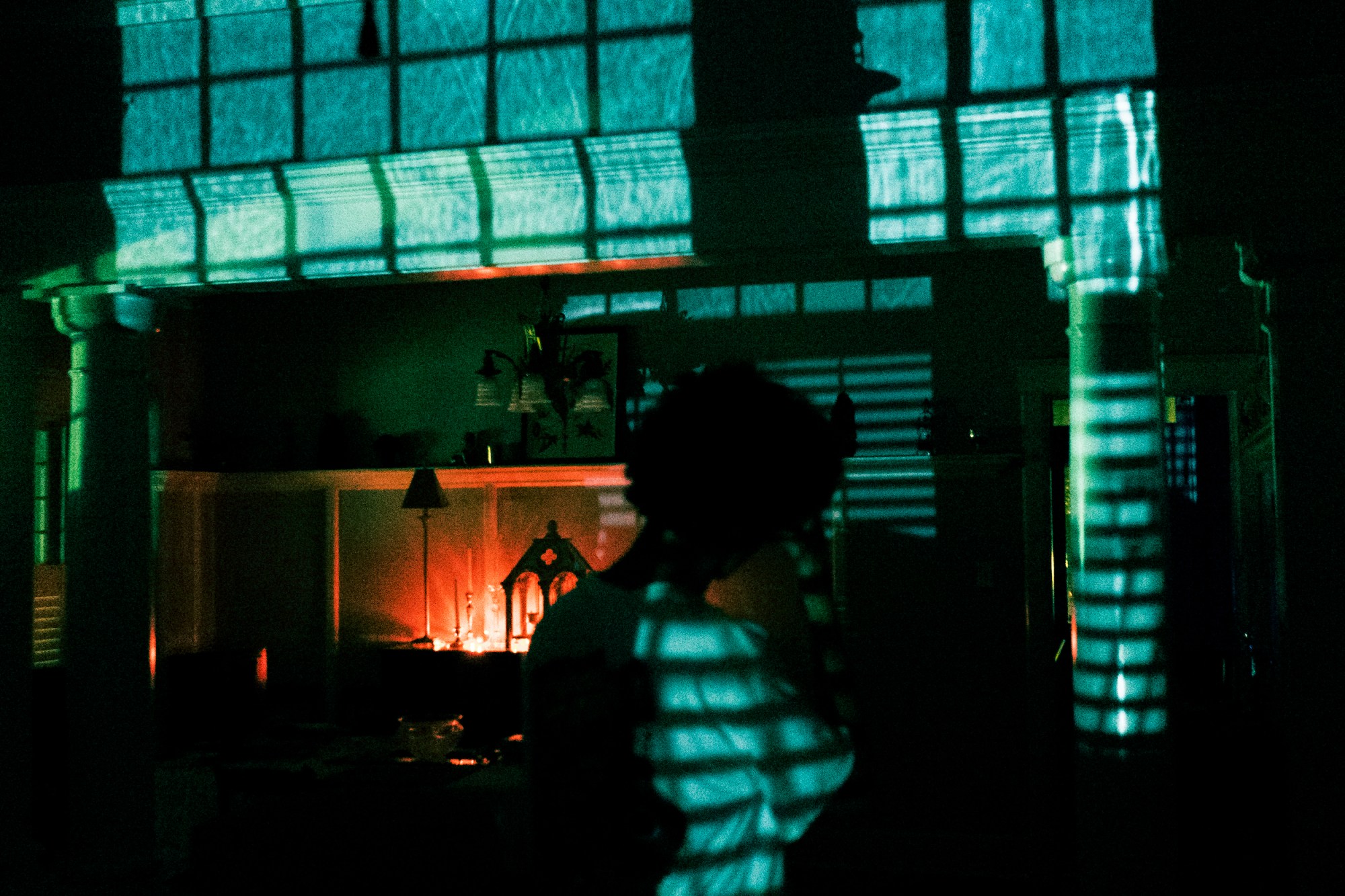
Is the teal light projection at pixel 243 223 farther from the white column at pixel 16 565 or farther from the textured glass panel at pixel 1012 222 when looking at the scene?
the textured glass panel at pixel 1012 222

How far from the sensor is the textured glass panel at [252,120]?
430 cm

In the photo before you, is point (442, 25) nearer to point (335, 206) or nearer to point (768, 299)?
point (335, 206)

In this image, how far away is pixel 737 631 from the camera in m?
1.19

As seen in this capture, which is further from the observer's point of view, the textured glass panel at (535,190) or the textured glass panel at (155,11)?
the textured glass panel at (155,11)

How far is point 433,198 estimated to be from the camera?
413cm

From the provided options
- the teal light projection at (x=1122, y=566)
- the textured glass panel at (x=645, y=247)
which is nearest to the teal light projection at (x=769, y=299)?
the textured glass panel at (x=645, y=247)

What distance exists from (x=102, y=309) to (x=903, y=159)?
3028 mm

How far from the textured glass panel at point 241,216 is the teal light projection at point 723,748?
3.56 metres

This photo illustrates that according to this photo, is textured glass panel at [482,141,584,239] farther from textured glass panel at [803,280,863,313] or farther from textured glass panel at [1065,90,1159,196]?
textured glass panel at [803,280,863,313]

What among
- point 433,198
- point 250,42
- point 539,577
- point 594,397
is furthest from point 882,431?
point 250,42

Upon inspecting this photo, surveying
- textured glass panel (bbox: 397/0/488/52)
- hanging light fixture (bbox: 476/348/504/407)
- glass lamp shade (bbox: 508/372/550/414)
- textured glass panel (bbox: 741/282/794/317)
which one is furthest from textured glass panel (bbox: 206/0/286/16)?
textured glass panel (bbox: 741/282/794/317)

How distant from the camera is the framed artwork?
7195mm

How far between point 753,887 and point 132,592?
3860 millimetres

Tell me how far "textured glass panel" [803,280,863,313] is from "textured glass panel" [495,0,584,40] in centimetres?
314
